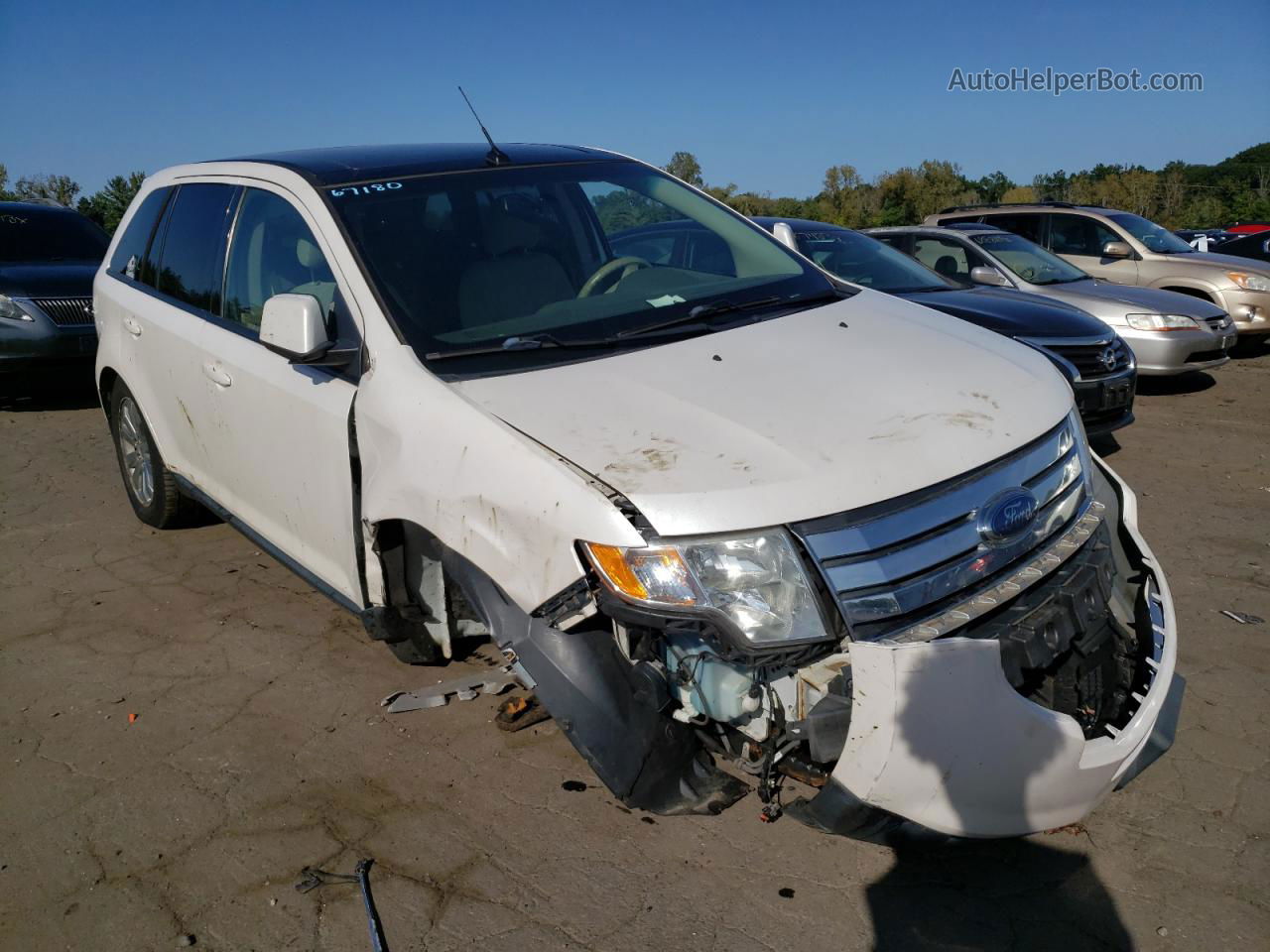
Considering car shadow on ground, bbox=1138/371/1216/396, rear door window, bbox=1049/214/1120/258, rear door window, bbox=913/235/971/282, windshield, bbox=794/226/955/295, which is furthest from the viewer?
rear door window, bbox=1049/214/1120/258

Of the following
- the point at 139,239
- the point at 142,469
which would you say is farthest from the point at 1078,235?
the point at 142,469

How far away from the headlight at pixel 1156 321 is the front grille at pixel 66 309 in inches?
355

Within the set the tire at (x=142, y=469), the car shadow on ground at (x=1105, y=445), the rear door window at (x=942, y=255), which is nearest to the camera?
the tire at (x=142, y=469)

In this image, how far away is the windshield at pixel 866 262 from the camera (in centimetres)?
734

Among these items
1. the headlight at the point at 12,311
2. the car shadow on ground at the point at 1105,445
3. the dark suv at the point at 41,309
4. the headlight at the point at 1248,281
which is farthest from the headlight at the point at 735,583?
the headlight at the point at 1248,281

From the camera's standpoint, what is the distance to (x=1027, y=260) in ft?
30.1

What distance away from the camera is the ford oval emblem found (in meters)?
2.38

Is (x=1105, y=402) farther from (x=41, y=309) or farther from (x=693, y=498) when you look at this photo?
(x=41, y=309)

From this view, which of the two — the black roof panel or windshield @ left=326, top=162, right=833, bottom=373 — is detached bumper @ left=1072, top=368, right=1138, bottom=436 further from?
the black roof panel

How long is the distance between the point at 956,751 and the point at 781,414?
0.91 m

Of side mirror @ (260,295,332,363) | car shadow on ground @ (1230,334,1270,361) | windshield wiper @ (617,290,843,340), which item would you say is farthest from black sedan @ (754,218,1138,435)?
car shadow on ground @ (1230,334,1270,361)

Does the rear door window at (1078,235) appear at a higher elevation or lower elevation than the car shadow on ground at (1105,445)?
higher

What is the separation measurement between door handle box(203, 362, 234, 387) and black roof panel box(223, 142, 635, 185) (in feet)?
2.66

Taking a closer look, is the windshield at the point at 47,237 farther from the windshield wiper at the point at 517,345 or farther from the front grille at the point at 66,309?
the windshield wiper at the point at 517,345
